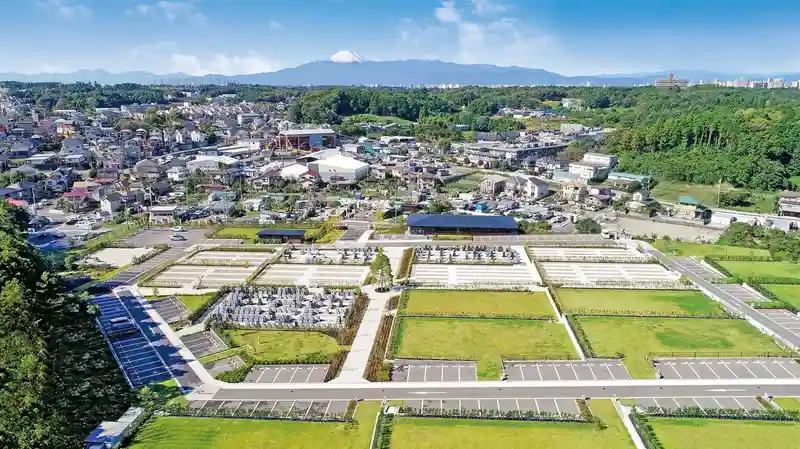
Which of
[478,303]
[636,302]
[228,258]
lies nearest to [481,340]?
[478,303]

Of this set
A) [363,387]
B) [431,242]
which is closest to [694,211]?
[431,242]

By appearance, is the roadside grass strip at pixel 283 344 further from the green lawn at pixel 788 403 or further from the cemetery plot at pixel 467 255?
the green lawn at pixel 788 403

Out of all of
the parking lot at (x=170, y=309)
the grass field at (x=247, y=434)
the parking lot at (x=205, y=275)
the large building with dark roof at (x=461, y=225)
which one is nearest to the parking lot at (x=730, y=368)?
the grass field at (x=247, y=434)

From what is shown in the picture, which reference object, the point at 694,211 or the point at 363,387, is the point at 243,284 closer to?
the point at 363,387

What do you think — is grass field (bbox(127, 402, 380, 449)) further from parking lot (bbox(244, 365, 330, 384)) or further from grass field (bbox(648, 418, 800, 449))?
grass field (bbox(648, 418, 800, 449))

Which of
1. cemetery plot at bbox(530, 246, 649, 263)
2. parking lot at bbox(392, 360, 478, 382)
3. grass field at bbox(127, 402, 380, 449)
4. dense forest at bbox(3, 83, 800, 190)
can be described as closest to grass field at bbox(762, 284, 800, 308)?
cemetery plot at bbox(530, 246, 649, 263)

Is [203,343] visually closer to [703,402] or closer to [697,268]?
[703,402]
